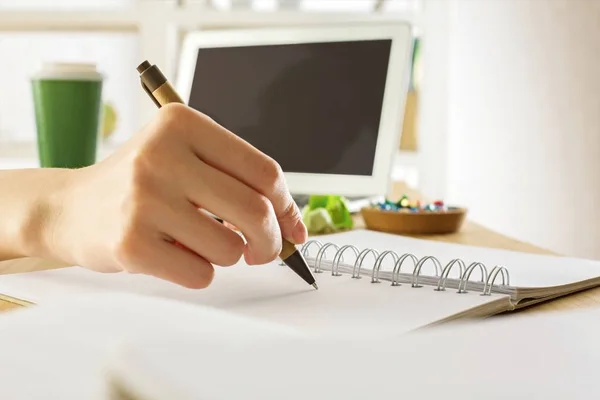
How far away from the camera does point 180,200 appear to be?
487 mm

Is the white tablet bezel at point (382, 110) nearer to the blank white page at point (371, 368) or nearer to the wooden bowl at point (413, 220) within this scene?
the wooden bowl at point (413, 220)

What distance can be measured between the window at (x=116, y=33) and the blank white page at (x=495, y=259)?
1.10 metres

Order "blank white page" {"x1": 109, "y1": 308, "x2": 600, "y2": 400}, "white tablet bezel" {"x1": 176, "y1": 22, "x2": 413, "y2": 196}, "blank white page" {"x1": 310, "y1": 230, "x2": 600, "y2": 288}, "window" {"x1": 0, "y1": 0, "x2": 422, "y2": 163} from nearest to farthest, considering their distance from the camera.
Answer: "blank white page" {"x1": 109, "y1": 308, "x2": 600, "y2": 400} → "blank white page" {"x1": 310, "y1": 230, "x2": 600, "y2": 288} → "white tablet bezel" {"x1": 176, "y1": 22, "x2": 413, "y2": 196} → "window" {"x1": 0, "y1": 0, "x2": 422, "y2": 163}

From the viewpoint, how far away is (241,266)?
0.69 m

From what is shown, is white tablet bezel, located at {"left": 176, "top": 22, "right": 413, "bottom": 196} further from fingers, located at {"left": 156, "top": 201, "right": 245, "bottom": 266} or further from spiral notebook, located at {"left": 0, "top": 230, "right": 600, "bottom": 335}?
fingers, located at {"left": 156, "top": 201, "right": 245, "bottom": 266}

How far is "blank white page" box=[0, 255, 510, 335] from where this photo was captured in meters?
0.48

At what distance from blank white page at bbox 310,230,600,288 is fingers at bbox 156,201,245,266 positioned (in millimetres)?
189

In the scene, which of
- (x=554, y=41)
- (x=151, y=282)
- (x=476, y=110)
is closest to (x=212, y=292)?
(x=151, y=282)

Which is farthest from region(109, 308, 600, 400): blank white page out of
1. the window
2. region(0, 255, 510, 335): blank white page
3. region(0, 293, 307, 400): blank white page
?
the window

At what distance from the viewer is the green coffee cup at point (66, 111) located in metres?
1.10

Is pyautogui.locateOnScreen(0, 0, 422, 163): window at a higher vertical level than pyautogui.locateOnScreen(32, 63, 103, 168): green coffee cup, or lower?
higher

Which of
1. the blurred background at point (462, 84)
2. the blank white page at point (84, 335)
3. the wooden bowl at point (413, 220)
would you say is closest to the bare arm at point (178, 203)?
the blank white page at point (84, 335)

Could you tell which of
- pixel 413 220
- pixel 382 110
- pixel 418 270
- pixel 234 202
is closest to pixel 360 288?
pixel 418 270

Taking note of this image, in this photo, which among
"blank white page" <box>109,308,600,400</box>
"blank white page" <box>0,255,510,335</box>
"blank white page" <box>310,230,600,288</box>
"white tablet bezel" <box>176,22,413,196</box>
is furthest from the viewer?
"white tablet bezel" <box>176,22,413,196</box>
